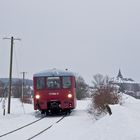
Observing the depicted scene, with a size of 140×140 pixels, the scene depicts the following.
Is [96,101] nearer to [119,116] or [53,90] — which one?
[53,90]

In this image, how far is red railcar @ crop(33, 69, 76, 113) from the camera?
27.6m

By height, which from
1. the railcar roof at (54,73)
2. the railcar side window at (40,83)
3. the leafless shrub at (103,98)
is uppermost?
the railcar roof at (54,73)

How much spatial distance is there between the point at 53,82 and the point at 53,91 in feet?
2.25

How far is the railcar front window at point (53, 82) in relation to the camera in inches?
1098

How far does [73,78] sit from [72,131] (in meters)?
10.8

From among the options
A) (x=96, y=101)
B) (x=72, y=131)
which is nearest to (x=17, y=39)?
(x=96, y=101)

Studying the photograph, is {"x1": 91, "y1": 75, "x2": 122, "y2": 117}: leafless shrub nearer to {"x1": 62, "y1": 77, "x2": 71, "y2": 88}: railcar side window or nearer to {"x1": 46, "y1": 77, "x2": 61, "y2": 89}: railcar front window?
{"x1": 62, "y1": 77, "x2": 71, "y2": 88}: railcar side window

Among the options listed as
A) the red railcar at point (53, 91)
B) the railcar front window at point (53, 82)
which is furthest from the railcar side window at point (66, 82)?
the railcar front window at point (53, 82)

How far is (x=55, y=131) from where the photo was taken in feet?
58.7

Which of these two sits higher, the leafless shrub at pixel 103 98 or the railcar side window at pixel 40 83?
the railcar side window at pixel 40 83

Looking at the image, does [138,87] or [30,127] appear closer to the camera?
[30,127]

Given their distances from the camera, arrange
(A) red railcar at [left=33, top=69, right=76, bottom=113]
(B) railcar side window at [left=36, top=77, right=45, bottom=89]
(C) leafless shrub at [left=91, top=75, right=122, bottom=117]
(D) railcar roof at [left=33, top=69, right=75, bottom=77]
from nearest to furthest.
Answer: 1. (C) leafless shrub at [left=91, top=75, right=122, bottom=117]
2. (A) red railcar at [left=33, top=69, right=76, bottom=113]
3. (B) railcar side window at [left=36, top=77, right=45, bottom=89]
4. (D) railcar roof at [left=33, top=69, right=75, bottom=77]

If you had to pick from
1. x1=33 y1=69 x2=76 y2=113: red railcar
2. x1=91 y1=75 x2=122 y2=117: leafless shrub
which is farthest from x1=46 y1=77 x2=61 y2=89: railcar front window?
x1=91 y1=75 x2=122 y2=117: leafless shrub

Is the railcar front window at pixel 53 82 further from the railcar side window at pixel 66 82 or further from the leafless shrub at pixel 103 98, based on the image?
the leafless shrub at pixel 103 98
